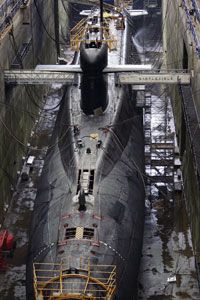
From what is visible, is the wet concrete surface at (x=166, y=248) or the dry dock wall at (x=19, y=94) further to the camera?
the dry dock wall at (x=19, y=94)

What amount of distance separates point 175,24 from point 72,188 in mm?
20310

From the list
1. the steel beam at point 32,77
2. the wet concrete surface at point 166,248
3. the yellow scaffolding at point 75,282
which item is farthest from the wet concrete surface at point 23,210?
the yellow scaffolding at point 75,282

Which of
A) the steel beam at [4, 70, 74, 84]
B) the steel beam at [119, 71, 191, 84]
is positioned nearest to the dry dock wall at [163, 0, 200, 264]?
the steel beam at [119, 71, 191, 84]

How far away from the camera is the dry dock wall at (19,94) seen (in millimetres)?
28859

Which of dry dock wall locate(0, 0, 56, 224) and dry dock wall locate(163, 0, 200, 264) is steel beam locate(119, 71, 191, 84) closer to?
dry dock wall locate(163, 0, 200, 264)

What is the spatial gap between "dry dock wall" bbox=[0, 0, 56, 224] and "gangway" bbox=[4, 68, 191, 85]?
699 millimetres

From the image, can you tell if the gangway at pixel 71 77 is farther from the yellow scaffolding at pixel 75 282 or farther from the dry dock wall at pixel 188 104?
the yellow scaffolding at pixel 75 282

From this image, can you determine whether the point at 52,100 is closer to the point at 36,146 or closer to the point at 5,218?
the point at 36,146

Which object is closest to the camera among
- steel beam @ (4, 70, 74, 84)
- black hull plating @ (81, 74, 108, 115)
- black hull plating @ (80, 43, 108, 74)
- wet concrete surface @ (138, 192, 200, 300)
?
wet concrete surface @ (138, 192, 200, 300)

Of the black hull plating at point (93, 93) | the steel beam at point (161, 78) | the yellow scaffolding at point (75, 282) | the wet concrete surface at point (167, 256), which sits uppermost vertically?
the steel beam at point (161, 78)

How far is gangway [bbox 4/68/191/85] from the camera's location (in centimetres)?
2820

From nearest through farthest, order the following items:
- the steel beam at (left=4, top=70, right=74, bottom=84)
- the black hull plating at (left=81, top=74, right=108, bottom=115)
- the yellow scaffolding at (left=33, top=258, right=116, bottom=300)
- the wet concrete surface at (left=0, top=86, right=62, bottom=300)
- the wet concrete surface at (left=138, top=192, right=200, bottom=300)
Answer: the yellow scaffolding at (left=33, top=258, right=116, bottom=300), the wet concrete surface at (left=138, top=192, right=200, bottom=300), the wet concrete surface at (left=0, top=86, right=62, bottom=300), the black hull plating at (left=81, top=74, right=108, bottom=115), the steel beam at (left=4, top=70, right=74, bottom=84)

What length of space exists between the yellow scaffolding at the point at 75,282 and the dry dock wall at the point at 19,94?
10.6 meters

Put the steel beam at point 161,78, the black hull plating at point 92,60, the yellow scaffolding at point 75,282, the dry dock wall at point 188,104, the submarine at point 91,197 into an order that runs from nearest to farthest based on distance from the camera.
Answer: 1. the yellow scaffolding at point 75,282
2. the submarine at point 91,197
3. the dry dock wall at point 188,104
4. the black hull plating at point 92,60
5. the steel beam at point 161,78
